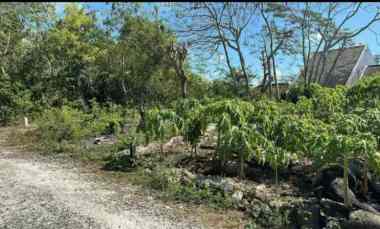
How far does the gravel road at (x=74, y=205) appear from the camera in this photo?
354cm

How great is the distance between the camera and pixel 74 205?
13.2ft

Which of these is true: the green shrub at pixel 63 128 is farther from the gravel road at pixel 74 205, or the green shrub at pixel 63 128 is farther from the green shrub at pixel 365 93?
the green shrub at pixel 365 93

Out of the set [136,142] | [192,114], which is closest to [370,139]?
[192,114]

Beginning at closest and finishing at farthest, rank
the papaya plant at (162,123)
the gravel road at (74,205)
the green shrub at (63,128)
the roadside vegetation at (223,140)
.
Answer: the gravel road at (74,205), the roadside vegetation at (223,140), the papaya plant at (162,123), the green shrub at (63,128)

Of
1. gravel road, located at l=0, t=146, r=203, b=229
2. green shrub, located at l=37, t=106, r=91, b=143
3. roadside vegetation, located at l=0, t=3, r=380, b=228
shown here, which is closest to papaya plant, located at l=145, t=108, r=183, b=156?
roadside vegetation, located at l=0, t=3, r=380, b=228

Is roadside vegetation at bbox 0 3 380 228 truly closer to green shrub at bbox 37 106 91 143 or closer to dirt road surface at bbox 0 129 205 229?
green shrub at bbox 37 106 91 143

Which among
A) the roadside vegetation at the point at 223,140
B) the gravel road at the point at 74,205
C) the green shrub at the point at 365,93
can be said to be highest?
the green shrub at the point at 365,93

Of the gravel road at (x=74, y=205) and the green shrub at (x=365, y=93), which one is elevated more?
the green shrub at (x=365, y=93)

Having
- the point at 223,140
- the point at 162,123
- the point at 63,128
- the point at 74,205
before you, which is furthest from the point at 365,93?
the point at 63,128

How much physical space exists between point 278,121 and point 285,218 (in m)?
1.54

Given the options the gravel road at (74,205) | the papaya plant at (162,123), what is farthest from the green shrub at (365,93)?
the gravel road at (74,205)

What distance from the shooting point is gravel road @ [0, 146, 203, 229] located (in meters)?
3.54

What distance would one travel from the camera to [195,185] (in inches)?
182

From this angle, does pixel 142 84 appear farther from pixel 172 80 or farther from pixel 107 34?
pixel 107 34
